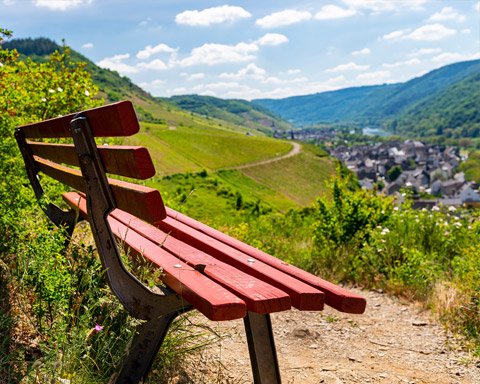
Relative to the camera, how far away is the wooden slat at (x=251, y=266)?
74.4 inches

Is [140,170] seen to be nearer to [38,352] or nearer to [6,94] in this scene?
[38,352]

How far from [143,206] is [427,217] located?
4670mm

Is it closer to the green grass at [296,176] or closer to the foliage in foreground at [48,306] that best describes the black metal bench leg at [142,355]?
the foliage in foreground at [48,306]

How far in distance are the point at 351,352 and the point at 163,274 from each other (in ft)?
6.28

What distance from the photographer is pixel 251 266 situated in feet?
7.20

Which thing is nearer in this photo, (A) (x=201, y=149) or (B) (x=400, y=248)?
(B) (x=400, y=248)

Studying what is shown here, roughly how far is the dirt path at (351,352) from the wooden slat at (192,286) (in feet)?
1.91

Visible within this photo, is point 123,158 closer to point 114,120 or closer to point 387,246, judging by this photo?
point 114,120

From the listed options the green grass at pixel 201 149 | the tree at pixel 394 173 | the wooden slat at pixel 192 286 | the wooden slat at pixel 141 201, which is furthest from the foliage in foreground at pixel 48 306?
the tree at pixel 394 173

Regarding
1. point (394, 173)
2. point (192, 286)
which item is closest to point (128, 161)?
point (192, 286)

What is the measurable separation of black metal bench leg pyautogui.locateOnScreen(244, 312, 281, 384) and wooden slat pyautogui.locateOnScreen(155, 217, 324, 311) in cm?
→ 18

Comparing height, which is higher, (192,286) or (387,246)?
(192,286)

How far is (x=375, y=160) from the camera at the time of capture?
134 metres

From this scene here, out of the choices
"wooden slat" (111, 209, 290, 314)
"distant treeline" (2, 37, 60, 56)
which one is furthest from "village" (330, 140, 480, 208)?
"distant treeline" (2, 37, 60, 56)
